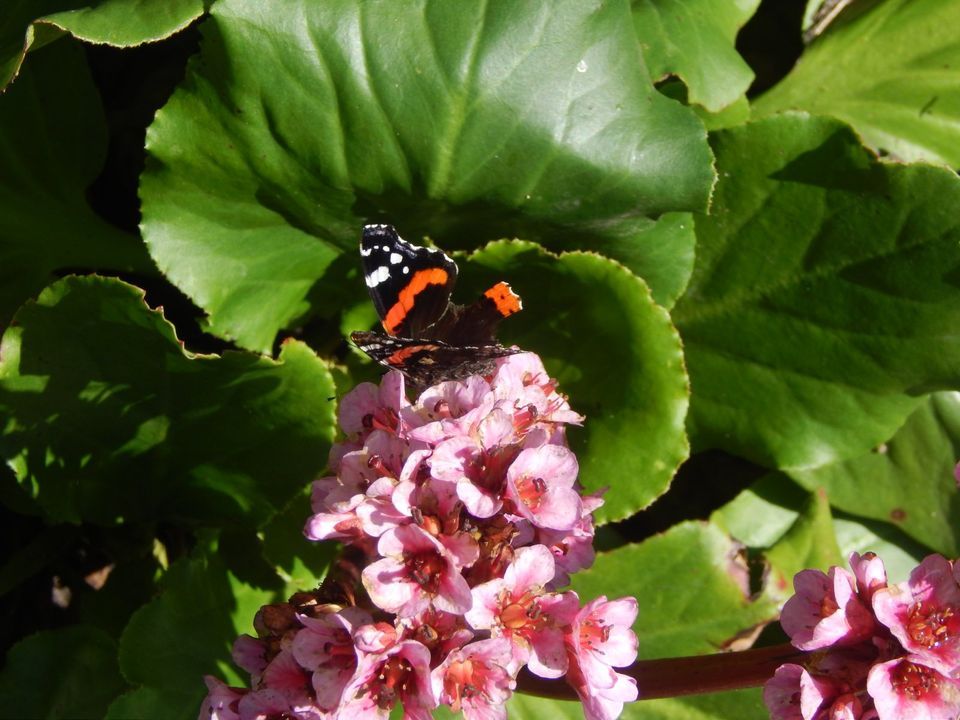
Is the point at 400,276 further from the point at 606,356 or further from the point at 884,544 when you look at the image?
the point at 884,544

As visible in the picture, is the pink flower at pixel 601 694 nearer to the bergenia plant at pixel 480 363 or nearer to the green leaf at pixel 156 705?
the bergenia plant at pixel 480 363

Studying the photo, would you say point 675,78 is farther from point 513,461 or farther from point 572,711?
point 572,711

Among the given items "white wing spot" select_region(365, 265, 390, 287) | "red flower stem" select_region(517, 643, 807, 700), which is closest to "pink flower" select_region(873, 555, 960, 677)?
"red flower stem" select_region(517, 643, 807, 700)

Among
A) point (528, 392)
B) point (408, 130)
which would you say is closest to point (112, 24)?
point (408, 130)

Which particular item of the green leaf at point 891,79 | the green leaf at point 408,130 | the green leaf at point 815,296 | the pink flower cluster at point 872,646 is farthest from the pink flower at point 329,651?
the green leaf at point 891,79

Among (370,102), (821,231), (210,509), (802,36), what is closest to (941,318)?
(821,231)
